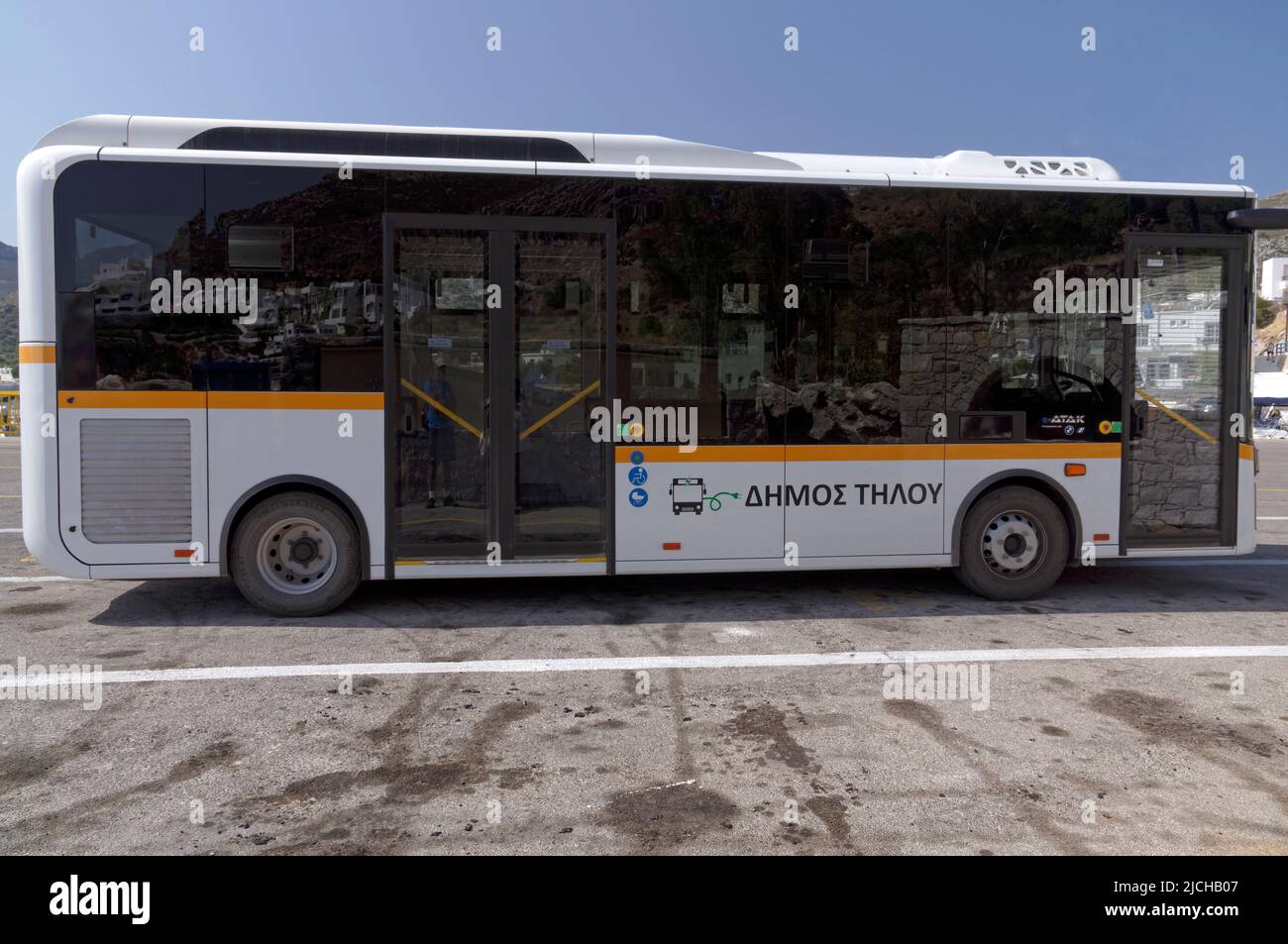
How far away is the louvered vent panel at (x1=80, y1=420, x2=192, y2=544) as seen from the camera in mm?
6305

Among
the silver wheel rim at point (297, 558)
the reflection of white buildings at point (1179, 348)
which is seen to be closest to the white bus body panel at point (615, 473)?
the silver wheel rim at point (297, 558)

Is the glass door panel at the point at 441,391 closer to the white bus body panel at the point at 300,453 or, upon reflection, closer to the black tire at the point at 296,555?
A: the white bus body panel at the point at 300,453

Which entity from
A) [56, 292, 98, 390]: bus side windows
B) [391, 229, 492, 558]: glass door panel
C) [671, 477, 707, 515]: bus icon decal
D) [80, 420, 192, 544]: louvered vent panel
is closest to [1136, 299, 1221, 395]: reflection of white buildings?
[671, 477, 707, 515]: bus icon decal

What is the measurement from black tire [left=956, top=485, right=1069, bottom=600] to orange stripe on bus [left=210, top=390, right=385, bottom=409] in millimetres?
4835

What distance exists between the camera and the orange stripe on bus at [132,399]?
20.5ft

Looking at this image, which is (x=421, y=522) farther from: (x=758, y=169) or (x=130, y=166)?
(x=758, y=169)

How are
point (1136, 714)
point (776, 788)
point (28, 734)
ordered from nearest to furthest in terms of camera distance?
point (776, 788) < point (28, 734) < point (1136, 714)

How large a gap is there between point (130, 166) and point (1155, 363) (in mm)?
8030

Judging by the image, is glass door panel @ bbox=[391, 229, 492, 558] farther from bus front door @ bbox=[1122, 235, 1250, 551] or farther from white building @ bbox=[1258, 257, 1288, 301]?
white building @ bbox=[1258, 257, 1288, 301]

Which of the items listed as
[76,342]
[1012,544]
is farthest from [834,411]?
[76,342]

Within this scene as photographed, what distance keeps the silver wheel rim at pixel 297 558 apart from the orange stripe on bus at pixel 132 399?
1091mm

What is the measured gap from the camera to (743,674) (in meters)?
5.50
